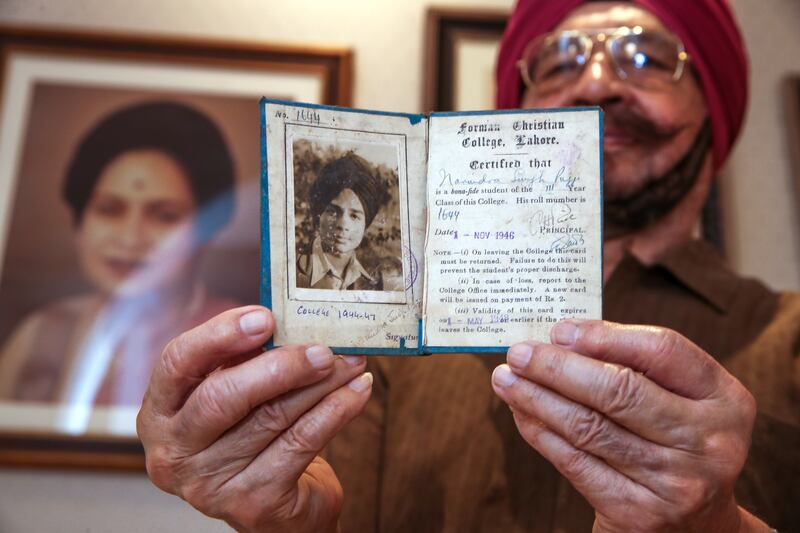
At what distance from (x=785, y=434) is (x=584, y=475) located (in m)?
0.45

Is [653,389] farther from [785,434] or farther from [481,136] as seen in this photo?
[785,434]

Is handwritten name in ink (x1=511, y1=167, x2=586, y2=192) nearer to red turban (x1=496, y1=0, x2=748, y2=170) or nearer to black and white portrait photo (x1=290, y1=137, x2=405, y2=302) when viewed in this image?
black and white portrait photo (x1=290, y1=137, x2=405, y2=302)

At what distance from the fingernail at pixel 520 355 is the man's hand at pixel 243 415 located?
0.53 ft

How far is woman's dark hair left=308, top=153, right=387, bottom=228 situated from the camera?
0.66 metres

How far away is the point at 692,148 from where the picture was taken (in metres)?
1.10

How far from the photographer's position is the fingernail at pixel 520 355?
0.61 metres

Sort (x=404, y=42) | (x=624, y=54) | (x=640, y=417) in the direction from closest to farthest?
(x=640, y=417) < (x=624, y=54) < (x=404, y=42)

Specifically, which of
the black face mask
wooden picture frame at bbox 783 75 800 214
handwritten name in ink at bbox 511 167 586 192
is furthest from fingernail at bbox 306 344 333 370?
wooden picture frame at bbox 783 75 800 214

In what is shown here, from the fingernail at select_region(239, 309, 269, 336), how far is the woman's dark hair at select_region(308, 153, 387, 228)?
122 mm

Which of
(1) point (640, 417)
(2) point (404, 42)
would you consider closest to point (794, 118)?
(2) point (404, 42)

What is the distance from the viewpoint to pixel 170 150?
129cm

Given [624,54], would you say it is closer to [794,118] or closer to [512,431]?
[794,118]

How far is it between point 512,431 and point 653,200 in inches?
18.8

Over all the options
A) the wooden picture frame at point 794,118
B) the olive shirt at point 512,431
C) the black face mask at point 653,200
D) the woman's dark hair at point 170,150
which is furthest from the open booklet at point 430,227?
the wooden picture frame at point 794,118
